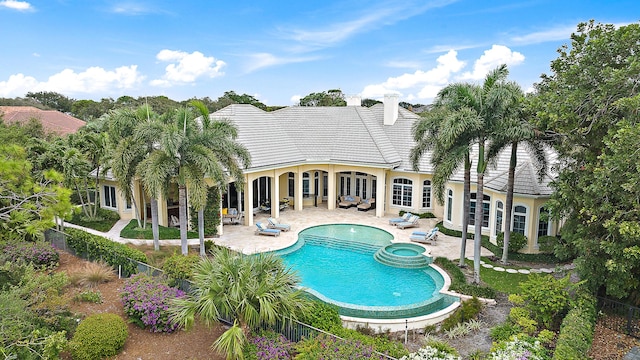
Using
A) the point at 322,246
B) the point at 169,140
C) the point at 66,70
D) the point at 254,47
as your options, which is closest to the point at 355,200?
the point at 322,246

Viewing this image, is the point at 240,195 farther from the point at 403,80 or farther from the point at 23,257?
the point at 403,80

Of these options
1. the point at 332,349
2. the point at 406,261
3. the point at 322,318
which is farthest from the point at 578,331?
the point at 406,261

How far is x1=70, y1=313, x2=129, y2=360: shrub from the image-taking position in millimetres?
10734

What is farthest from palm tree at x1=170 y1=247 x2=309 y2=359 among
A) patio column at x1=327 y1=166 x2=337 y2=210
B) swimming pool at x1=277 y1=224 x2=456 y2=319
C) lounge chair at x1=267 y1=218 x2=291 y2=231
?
patio column at x1=327 y1=166 x2=337 y2=210

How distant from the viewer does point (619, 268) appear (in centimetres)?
1135

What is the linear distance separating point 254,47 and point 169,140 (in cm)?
1559

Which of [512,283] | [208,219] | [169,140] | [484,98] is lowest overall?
[512,283]

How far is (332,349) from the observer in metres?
9.75

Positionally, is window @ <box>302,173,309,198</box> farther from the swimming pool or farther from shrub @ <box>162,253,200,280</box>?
shrub @ <box>162,253,200,280</box>

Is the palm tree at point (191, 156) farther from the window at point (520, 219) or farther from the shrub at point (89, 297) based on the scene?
the window at point (520, 219)

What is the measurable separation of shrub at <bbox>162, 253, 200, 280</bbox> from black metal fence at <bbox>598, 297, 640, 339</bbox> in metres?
13.2

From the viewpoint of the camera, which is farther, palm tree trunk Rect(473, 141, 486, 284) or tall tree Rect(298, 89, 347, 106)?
tall tree Rect(298, 89, 347, 106)

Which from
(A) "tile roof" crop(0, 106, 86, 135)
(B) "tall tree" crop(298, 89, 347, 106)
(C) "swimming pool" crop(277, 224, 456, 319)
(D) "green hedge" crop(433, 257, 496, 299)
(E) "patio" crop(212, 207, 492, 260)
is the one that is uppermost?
(B) "tall tree" crop(298, 89, 347, 106)

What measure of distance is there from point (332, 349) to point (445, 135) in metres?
8.10
